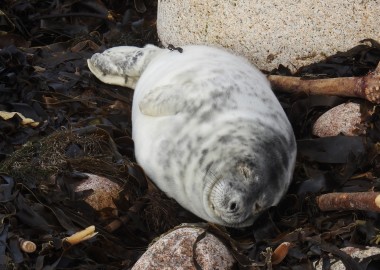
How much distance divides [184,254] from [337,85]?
1.53 m

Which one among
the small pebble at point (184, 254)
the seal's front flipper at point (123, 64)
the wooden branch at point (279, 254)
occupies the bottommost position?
the seal's front flipper at point (123, 64)

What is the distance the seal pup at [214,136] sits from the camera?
11.0 ft

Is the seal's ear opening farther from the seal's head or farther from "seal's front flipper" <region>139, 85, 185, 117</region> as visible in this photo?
"seal's front flipper" <region>139, 85, 185, 117</region>

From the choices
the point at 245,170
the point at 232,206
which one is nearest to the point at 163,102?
the point at 245,170

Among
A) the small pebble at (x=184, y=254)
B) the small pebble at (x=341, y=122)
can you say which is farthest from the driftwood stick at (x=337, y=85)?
the small pebble at (x=184, y=254)

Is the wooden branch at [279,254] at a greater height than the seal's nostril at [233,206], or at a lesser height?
lesser

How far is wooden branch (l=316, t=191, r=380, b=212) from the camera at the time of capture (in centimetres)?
312

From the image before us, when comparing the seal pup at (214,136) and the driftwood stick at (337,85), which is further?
the driftwood stick at (337,85)

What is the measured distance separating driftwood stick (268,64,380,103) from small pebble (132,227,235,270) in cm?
123

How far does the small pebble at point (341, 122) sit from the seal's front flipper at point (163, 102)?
2.38 ft

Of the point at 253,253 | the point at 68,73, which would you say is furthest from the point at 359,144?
the point at 68,73

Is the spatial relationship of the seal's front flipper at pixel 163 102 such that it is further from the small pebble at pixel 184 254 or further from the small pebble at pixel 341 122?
the small pebble at pixel 184 254

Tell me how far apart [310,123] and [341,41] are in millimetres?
623

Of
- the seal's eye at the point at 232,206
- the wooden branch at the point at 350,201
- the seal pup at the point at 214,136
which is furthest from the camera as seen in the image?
the seal pup at the point at 214,136
